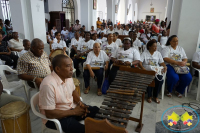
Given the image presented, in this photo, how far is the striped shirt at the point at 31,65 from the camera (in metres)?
2.67

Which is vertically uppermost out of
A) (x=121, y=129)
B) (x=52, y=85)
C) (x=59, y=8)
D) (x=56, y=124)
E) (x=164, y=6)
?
(x=164, y=6)

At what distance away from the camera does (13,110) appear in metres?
2.02

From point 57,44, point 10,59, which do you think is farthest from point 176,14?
point 10,59

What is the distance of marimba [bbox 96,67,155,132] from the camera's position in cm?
166

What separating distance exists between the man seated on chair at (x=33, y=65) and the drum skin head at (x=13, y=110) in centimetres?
58

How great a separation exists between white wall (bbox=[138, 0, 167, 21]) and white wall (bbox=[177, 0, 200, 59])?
25.8 metres

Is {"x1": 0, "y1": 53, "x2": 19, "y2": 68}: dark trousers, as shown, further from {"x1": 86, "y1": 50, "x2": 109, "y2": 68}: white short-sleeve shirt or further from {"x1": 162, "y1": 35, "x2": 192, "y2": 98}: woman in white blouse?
{"x1": 162, "y1": 35, "x2": 192, "y2": 98}: woman in white blouse

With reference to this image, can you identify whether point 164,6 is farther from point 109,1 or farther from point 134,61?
point 134,61

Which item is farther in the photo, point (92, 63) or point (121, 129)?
point (92, 63)

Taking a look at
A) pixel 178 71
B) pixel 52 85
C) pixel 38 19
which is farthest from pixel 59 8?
pixel 52 85

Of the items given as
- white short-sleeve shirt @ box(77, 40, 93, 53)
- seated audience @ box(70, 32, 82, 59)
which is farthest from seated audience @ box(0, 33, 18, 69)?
white short-sleeve shirt @ box(77, 40, 93, 53)

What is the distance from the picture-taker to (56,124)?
1.76m

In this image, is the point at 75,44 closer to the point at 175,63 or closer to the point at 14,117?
the point at 175,63

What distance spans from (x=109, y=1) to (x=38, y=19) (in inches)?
337
